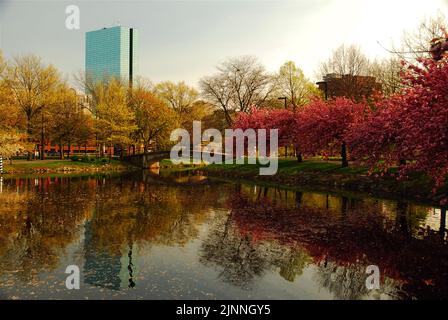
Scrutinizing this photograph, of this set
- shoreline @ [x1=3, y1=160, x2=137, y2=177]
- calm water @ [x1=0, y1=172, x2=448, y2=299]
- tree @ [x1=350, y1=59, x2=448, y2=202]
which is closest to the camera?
calm water @ [x1=0, y1=172, x2=448, y2=299]

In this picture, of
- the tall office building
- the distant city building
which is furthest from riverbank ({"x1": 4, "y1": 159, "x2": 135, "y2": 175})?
the tall office building

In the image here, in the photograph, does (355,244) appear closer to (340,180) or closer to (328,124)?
(340,180)

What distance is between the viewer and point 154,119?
6316cm

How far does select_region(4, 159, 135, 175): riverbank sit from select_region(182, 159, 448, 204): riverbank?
17.9 meters

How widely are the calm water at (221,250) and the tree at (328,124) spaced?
44.4 feet

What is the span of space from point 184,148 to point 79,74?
23.2m

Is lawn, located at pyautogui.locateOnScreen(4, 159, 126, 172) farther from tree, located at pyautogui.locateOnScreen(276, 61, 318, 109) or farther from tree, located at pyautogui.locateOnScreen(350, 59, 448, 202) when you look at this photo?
tree, located at pyautogui.locateOnScreen(350, 59, 448, 202)

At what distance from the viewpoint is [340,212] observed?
19516 mm

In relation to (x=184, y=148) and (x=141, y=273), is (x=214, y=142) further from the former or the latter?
(x=141, y=273)

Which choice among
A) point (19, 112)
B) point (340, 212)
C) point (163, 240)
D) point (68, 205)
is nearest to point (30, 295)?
point (163, 240)

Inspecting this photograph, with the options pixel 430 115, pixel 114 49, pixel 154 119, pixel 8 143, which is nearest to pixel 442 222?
pixel 430 115

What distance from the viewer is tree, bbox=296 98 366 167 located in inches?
1342

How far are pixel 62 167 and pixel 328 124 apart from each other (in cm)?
3444
